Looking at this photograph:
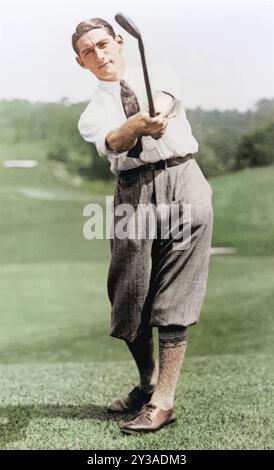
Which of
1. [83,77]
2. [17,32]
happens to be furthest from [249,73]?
[17,32]

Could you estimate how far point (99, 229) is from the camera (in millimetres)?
2840

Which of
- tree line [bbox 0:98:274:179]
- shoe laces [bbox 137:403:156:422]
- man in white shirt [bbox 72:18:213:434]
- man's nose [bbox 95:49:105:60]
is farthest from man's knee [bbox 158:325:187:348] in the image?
man's nose [bbox 95:49:105:60]

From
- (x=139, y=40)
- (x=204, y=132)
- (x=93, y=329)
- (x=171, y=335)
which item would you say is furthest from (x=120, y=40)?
(x=93, y=329)

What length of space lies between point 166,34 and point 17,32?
521 mm

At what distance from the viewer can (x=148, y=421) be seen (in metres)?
2.64

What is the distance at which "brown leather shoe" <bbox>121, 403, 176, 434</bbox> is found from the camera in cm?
264

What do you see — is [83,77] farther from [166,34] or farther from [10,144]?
[10,144]

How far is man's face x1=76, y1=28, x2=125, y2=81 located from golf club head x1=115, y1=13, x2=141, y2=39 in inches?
3.8

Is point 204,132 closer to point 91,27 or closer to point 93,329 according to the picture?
point 91,27

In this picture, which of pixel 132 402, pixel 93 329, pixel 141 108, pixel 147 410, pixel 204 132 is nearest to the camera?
pixel 141 108

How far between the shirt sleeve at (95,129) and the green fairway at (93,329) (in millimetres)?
403

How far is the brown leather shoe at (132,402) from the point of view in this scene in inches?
109

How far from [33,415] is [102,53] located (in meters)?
1.23

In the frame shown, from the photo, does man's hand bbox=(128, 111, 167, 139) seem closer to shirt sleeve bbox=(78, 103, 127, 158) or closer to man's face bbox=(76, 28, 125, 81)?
shirt sleeve bbox=(78, 103, 127, 158)
